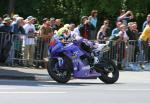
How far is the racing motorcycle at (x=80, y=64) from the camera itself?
Answer: 62.2ft

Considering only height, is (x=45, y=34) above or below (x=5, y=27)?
below

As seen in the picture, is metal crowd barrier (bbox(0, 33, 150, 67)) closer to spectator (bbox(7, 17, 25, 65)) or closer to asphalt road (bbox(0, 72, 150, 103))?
spectator (bbox(7, 17, 25, 65))

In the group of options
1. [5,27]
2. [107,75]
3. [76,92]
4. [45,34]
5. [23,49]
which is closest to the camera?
[76,92]

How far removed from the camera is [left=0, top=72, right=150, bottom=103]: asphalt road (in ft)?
46.4

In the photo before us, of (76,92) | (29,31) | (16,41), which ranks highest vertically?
(29,31)

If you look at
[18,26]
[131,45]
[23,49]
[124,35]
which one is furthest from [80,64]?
[131,45]

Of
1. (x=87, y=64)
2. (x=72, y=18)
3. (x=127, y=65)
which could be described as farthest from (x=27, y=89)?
(x=72, y=18)

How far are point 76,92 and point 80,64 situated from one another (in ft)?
11.3

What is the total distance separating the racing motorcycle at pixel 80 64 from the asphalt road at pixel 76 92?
0.27 metres

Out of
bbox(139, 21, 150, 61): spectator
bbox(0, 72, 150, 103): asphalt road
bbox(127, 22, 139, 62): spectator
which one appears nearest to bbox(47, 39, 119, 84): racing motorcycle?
bbox(0, 72, 150, 103): asphalt road

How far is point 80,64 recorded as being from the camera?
19266 millimetres

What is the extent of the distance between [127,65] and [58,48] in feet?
19.8

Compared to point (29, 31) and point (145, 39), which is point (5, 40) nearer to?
point (29, 31)

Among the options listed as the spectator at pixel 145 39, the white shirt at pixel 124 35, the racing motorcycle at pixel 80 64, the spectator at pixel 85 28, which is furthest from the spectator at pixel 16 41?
the spectator at pixel 145 39
